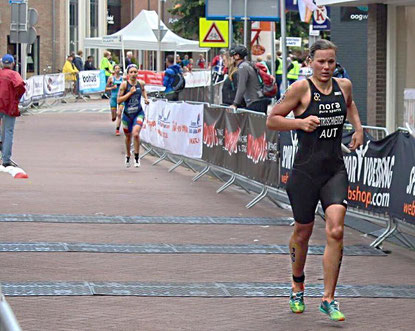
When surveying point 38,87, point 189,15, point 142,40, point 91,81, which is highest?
point 189,15

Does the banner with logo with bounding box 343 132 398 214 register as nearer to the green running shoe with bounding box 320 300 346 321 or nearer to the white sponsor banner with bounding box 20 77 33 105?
the green running shoe with bounding box 320 300 346 321

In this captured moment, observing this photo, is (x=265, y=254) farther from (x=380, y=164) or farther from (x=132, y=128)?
(x=132, y=128)

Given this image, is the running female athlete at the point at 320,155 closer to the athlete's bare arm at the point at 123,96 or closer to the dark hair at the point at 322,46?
the dark hair at the point at 322,46

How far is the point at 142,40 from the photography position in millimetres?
51406

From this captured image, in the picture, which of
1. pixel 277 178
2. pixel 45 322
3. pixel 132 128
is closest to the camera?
pixel 45 322

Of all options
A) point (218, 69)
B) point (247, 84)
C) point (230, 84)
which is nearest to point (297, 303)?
point (247, 84)

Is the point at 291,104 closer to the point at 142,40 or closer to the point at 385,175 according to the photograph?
the point at 385,175

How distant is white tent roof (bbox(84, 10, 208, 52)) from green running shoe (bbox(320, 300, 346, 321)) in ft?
141

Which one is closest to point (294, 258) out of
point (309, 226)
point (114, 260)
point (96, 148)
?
point (309, 226)

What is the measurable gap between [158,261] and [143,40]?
137 feet

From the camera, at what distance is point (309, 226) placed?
817cm

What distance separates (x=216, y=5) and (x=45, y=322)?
1696 centimetres

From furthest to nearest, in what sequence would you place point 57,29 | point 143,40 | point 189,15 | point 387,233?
1. point 57,29
2. point 189,15
3. point 143,40
4. point 387,233

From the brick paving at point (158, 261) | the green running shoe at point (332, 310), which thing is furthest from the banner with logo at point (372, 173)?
the green running shoe at point (332, 310)
